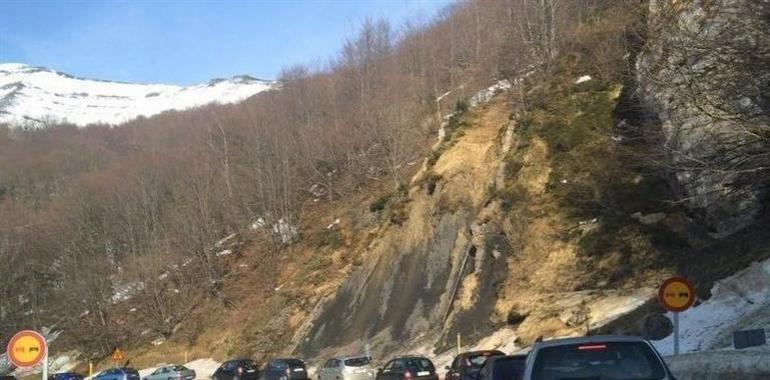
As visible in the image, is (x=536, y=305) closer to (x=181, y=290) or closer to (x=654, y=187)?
(x=654, y=187)

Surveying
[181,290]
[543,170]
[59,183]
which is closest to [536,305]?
[543,170]

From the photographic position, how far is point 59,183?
125625 millimetres

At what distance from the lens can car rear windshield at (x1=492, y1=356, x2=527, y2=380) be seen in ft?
46.7

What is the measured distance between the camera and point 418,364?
92.9 ft

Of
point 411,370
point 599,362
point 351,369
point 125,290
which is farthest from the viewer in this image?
point 125,290

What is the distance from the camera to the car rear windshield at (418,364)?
28114 millimetres

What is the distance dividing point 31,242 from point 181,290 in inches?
1431

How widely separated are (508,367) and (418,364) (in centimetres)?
1404

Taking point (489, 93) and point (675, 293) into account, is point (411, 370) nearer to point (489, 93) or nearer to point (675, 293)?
point (675, 293)

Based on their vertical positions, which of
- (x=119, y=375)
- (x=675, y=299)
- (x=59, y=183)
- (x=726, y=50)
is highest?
(x=59, y=183)

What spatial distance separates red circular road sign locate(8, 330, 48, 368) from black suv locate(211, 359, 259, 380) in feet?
100

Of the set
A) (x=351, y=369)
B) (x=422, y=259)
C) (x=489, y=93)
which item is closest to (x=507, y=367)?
(x=351, y=369)

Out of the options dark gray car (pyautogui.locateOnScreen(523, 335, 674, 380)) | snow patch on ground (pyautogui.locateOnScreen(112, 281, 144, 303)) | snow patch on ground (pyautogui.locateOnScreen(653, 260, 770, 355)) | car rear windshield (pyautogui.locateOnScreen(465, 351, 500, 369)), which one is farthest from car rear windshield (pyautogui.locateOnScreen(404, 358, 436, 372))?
snow patch on ground (pyautogui.locateOnScreen(112, 281, 144, 303))

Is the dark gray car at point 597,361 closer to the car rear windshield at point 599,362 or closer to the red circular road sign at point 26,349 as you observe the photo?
the car rear windshield at point 599,362
